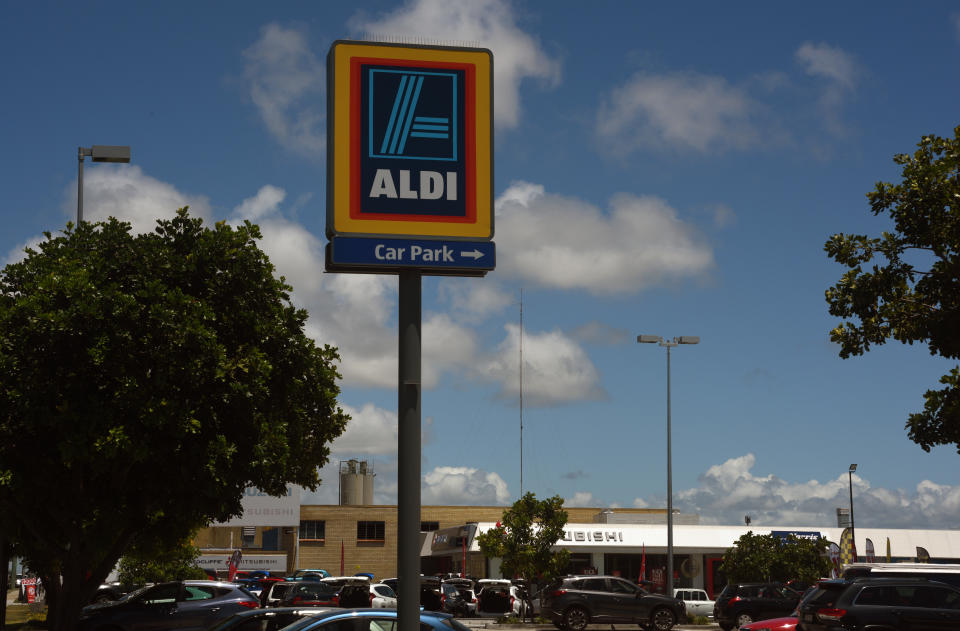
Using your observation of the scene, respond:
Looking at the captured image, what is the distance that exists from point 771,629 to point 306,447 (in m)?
11.4

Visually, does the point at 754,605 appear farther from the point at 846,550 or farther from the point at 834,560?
the point at 846,550

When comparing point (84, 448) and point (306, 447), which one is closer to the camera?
point (84, 448)

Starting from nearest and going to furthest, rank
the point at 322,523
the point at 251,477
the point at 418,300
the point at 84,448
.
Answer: the point at 418,300 → the point at 84,448 → the point at 251,477 → the point at 322,523

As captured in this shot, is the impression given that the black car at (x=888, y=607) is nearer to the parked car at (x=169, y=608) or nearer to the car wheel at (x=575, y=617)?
the parked car at (x=169, y=608)

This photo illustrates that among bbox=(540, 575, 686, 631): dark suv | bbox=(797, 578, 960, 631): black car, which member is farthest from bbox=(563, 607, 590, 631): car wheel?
bbox=(797, 578, 960, 631): black car

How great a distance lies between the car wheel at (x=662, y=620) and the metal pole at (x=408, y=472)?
94.6 feet

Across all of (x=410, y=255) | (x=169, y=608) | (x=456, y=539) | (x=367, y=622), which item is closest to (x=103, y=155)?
(x=169, y=608)

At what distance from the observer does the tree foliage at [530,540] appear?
42594 millimetres

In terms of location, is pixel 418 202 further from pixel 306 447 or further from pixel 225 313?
pixel 306 447

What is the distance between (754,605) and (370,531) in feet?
172

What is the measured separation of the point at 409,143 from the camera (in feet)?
19.8

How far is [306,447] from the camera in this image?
2570 centimetres

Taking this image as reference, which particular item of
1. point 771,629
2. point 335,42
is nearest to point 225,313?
point 771,629

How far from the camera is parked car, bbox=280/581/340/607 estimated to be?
30953 millimetres
